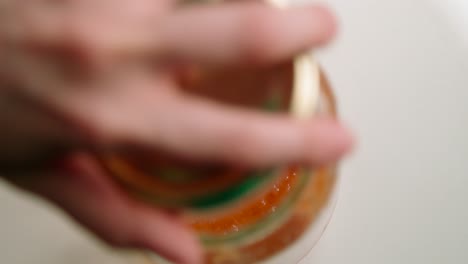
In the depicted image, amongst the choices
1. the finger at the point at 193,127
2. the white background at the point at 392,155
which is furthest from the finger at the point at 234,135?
the white background at the point at 392,155

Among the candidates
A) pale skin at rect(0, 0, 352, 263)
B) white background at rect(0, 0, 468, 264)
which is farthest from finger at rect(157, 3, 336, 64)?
white background at rect(0, 0, 468, 264)

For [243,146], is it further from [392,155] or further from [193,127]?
[392,155]

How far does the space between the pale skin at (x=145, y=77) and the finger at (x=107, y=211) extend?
22 mm

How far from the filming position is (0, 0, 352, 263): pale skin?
0.25 m

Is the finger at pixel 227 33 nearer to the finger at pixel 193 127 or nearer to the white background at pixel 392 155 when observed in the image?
the finger at pixel 193 127

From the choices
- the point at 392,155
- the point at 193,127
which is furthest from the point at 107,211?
the point at 392,155

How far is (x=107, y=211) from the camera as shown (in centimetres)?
29

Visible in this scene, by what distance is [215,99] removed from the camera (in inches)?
11.6

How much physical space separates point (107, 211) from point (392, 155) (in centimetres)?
27

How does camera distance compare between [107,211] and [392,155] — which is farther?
[392,155]

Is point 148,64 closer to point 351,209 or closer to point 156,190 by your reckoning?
point 156,190

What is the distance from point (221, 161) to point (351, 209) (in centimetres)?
24

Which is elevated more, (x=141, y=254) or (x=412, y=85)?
(x=412, y=85)

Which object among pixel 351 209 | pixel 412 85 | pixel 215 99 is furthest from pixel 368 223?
pixel 215 99
